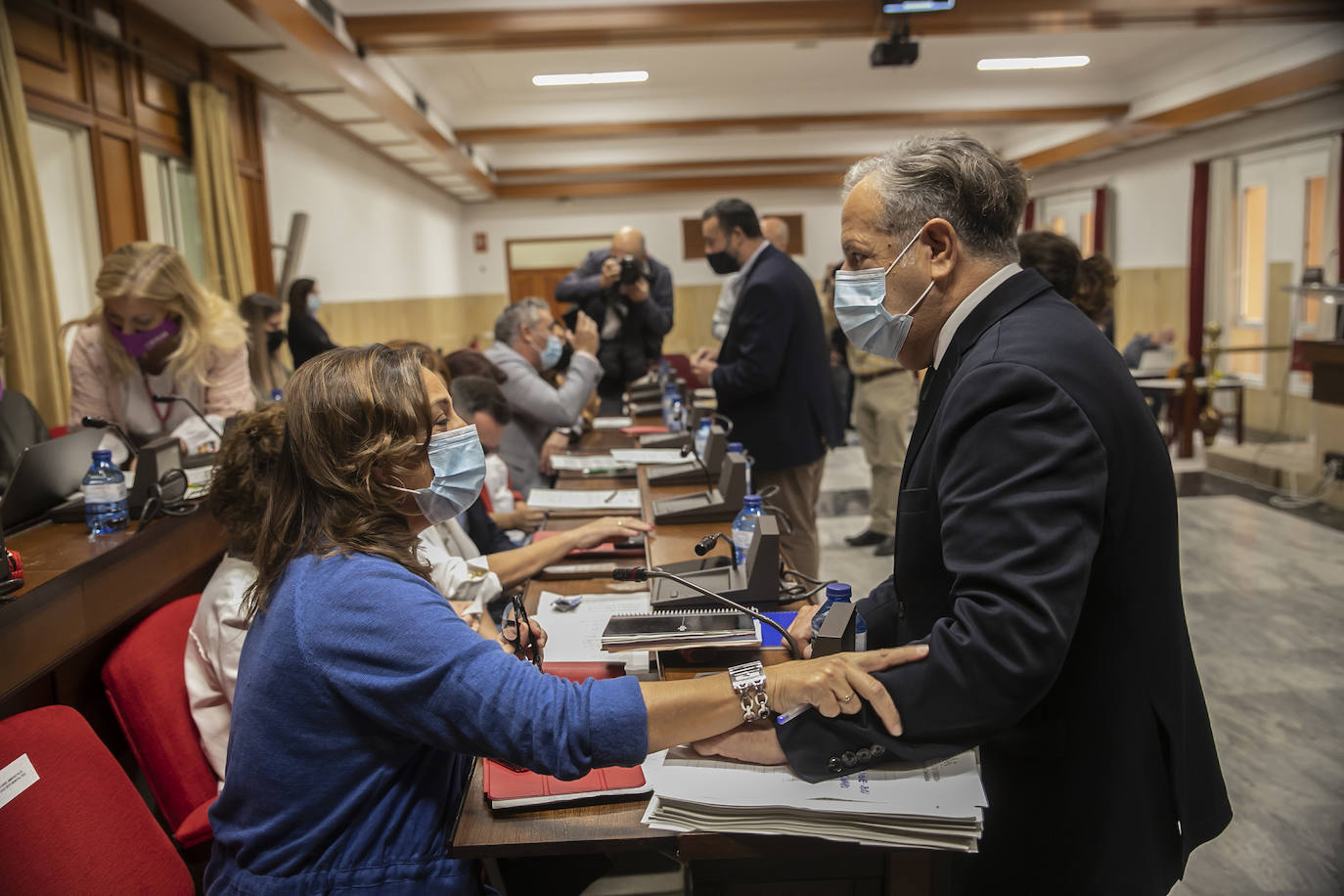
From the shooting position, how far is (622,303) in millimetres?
5535

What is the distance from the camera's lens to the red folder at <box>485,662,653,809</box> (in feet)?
3.96

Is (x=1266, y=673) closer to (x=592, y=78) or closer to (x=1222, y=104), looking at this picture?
(x=1222, y=104)

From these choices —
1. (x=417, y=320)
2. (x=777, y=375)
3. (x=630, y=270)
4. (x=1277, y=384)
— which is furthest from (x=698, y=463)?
(x=417, y=320)

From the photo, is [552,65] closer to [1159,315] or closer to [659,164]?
[659,164]

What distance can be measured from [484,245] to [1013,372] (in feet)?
43.0

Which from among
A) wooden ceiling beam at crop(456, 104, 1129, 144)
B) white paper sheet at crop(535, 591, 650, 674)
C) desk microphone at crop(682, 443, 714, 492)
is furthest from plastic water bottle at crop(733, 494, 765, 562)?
wooden ceiling beam at crop(456, 104, 1129, 144)

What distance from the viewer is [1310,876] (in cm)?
219

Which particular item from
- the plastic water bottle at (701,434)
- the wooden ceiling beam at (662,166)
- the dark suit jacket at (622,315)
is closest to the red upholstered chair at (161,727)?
the plastic water bottle at (701,434)

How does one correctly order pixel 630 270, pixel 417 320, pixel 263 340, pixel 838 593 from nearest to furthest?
pixel 838 593 → pixel 263 340 → pixel 630 270 → pixel 417 320

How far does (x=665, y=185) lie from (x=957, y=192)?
1226 centimetres

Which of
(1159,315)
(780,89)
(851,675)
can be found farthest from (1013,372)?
(1159,315)

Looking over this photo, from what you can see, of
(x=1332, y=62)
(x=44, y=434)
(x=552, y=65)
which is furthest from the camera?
(x=552, y=65)

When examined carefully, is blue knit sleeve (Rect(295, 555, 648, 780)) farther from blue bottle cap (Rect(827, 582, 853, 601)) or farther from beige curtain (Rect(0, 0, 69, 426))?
beige curtain (Rect(0, 0, 69, 426))

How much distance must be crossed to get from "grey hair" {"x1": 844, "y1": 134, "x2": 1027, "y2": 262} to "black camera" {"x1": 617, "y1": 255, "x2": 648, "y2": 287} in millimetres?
4167
